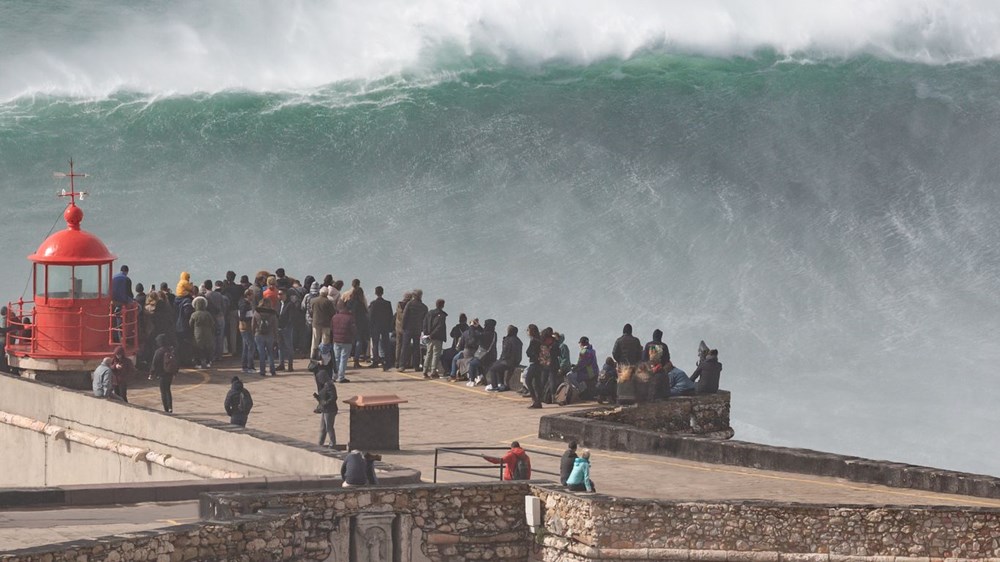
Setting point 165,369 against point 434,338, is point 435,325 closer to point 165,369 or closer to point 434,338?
point 434,338

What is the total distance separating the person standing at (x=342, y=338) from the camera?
3006 centimetres

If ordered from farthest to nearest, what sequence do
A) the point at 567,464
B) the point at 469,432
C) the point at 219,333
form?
the point at 219,333 → the point at 469,432 → the point at 567,464

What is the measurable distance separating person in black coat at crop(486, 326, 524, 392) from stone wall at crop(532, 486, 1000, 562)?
24.3 ft

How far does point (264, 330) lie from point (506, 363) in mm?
3408

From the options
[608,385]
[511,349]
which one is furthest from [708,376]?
[511,349]

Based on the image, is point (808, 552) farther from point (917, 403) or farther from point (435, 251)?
point (435, 251)

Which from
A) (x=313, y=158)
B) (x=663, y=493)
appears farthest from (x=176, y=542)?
(x=313, y=158)

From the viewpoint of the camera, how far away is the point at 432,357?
3080 cm

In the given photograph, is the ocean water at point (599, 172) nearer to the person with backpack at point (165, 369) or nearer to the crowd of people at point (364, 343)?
the crowd of people at point (364, 343)

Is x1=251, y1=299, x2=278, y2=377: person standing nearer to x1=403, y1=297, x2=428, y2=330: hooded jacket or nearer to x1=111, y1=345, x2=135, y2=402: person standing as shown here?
x1=403, y1=297, x2=428, y2=330: hooded jacket

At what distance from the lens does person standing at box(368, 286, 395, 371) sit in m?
31.1

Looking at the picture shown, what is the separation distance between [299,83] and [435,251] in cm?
1147

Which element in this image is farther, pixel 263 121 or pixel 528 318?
pixel 263 121

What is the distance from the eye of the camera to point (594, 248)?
166 feet
